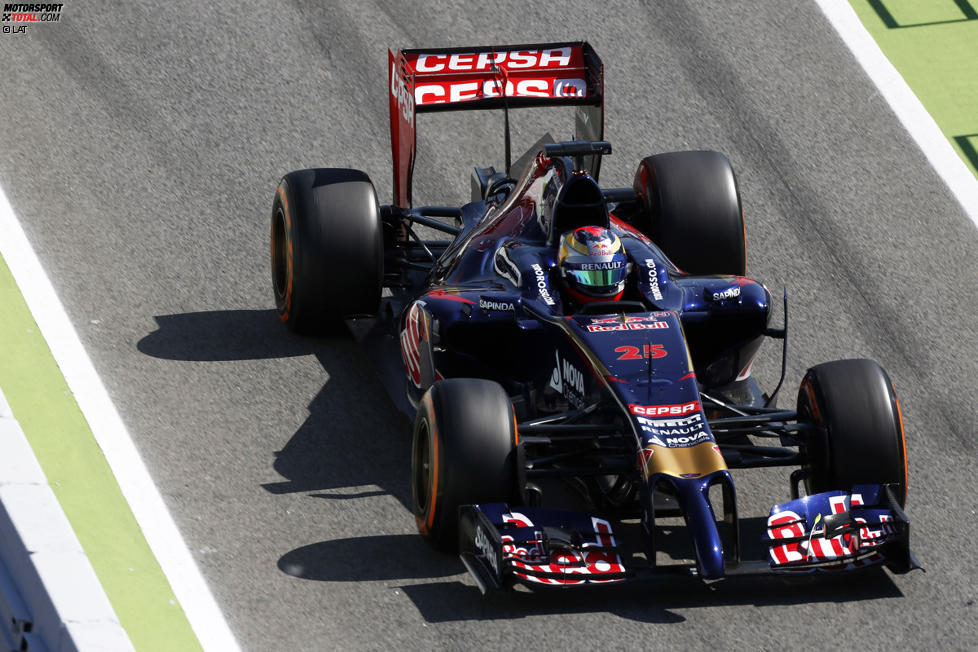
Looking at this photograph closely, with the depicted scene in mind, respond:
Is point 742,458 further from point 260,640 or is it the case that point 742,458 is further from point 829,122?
point 829,122

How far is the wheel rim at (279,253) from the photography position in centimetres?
1179

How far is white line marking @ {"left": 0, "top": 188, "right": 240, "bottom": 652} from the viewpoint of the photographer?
859 centimetres

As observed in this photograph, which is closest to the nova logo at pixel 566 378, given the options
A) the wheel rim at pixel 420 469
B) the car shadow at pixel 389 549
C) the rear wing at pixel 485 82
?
the wheel rim at pixel 420 469

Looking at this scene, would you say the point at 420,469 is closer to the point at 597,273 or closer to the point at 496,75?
the point at 597,273

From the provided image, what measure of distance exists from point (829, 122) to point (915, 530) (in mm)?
5792

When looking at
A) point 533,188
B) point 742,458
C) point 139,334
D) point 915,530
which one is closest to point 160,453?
point 139,334

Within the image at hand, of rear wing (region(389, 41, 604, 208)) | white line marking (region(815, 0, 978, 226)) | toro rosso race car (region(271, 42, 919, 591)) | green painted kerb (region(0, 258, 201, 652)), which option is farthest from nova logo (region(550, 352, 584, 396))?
white line marking (region(815, 0, 978, 226))

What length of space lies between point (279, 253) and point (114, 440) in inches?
85.1

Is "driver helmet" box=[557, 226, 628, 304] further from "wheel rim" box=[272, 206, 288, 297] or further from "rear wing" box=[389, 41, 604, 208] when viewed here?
"wheel rim" box=[272, 206, 288, 297]

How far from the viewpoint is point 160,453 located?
10.1 meters

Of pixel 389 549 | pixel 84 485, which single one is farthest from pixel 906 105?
pixel 84 485

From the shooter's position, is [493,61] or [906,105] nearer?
[493,61]

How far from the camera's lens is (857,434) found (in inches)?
351

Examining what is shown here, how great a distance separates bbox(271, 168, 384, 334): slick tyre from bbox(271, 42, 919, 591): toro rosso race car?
0.01 metres
